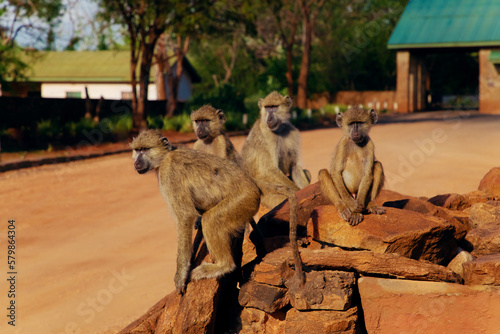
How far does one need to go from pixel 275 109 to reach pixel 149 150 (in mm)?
3146

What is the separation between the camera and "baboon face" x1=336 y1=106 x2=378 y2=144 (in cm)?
625

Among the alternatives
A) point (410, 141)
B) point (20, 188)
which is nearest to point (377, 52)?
point (410, 141)

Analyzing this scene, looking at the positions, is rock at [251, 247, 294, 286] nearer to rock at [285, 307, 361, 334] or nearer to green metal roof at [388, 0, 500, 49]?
rock at [285, 307, 361, 334]

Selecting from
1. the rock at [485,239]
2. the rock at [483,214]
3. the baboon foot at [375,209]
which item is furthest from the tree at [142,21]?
the rock at [485,239]

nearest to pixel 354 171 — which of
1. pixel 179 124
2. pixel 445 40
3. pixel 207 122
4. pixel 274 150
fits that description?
pixel 207 122

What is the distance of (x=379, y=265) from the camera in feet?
18.2

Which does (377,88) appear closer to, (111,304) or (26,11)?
(26,11)

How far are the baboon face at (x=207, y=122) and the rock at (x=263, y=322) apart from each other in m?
2.37

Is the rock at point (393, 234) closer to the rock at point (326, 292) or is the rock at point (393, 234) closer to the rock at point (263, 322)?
the rock at point (326, 292)

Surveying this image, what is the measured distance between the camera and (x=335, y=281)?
5.43 m

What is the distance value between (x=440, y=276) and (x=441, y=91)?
4750 centimetres

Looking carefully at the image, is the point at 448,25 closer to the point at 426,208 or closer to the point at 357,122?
the point at 426,208

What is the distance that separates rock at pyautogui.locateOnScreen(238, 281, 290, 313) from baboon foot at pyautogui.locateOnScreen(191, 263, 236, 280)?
307 mm

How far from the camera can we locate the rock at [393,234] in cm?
584
